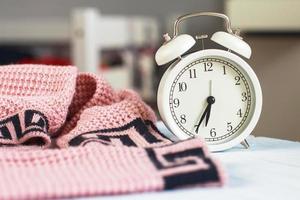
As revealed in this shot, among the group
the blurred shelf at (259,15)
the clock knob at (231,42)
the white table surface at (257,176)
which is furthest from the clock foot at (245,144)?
the blurred shelf at (259,15)

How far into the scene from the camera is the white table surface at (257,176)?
496 millimetres

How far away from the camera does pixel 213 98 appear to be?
693 mm

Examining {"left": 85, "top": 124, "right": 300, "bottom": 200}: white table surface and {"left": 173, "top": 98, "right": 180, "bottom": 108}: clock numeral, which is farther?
{"left": 173, "top": 98, "right": 180, "bottom": 108}: clock numeral

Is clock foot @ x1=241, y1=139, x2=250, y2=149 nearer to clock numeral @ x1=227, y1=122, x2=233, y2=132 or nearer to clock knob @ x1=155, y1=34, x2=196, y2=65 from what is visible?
clock numeral @ x1=227, y1=122, x2=233, y2=132

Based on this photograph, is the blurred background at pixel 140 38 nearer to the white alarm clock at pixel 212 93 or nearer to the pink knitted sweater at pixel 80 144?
the white alarm clock at pixel 212 93

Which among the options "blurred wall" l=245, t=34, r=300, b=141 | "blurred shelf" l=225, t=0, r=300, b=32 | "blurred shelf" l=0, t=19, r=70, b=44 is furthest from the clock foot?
"blurred shelf" l=0, t=19, r=70, b=44

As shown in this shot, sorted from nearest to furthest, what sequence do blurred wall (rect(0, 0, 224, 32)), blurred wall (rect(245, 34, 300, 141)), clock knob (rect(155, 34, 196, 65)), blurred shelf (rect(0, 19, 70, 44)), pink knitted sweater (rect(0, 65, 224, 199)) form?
1. pink knitted sweater (rect(0, 65, 224, 199))
2. clock knob (rect(155, 34, 196, 65))
3. blurred wall (rect(245, 34, 300, 141))
4. blurred shelf (rect(0, 19, 70, 44))
5. blurred wall (rect(0, 0, 224, 32))

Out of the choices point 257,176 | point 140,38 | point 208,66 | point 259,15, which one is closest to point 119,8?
point 140,38

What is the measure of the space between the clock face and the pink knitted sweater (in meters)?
0.05

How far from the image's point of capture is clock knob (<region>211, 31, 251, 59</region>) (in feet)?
2.24

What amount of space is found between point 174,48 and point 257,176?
0.62 ft

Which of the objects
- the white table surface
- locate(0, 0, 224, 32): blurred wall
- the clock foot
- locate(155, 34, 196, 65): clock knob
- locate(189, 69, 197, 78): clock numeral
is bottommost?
locate(0, 0, 224, 32): blurred wall

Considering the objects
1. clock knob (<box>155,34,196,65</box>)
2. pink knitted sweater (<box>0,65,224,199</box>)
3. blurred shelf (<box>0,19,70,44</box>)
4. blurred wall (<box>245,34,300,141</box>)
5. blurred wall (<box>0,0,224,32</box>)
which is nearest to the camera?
pink knitted sweater (<box>0,65,224,199</box>)

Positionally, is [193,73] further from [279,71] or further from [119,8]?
[119,8]
